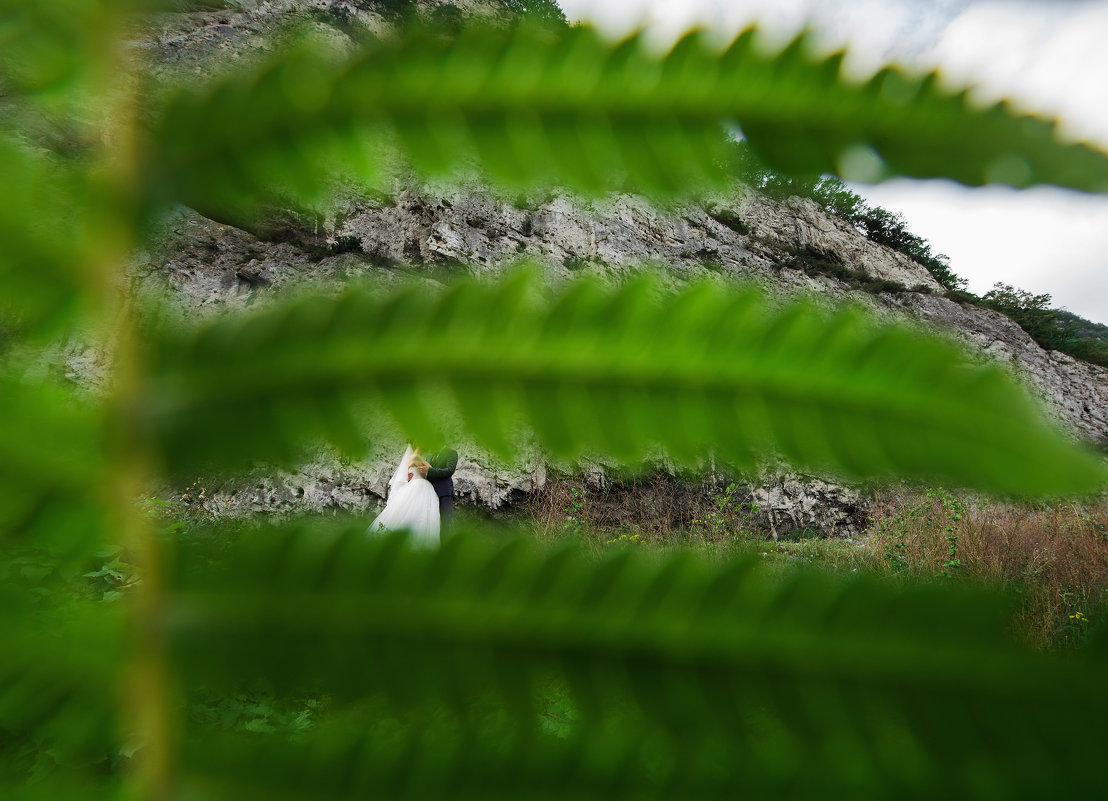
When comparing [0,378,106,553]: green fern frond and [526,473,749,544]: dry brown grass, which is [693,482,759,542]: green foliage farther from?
[0,378,106,553]: green fern frond

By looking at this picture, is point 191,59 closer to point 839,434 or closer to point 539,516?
point 839,434

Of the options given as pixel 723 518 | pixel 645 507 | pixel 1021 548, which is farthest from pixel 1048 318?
pixel 645 507

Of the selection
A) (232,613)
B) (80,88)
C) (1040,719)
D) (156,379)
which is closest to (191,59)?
(80,88)

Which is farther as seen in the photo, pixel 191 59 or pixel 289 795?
pixel 191 59

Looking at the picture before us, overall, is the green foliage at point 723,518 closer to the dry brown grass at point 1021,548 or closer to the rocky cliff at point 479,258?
the rocky cliff at point 479,258

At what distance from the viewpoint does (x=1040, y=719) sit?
0.22 m

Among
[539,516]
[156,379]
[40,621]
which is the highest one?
[156,379]

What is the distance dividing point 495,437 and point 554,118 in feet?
0.55

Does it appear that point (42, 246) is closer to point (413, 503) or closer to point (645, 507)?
point (413, 503)

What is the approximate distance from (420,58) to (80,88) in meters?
0.16

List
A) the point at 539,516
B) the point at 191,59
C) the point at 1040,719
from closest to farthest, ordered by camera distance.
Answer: the point at 1040,719 < the point at 191,59 < the point at 539,516

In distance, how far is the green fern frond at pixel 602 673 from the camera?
24 centimetres

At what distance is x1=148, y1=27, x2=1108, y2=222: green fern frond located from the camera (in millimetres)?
284

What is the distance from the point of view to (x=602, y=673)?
10.5 inches
